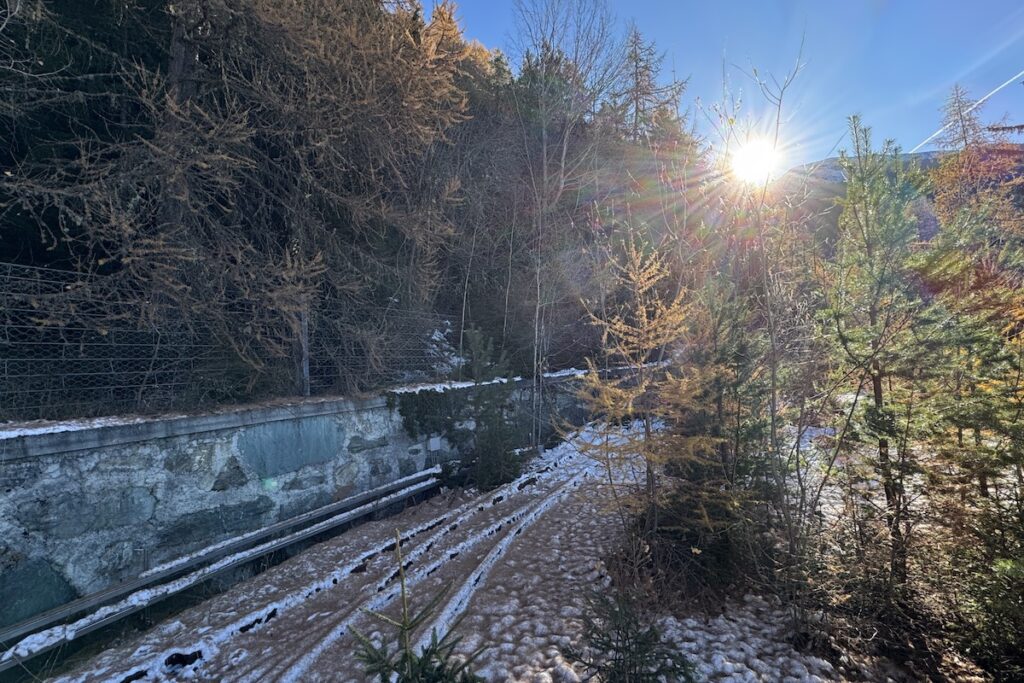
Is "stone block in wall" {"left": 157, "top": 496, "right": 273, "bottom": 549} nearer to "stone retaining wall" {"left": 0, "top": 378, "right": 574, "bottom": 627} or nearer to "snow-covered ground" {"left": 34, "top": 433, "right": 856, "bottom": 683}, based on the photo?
"stone retaining wall" {"left": 0, "top": 378, "right": 574, "bottom": 627}

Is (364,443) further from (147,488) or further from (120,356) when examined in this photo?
(120,356)

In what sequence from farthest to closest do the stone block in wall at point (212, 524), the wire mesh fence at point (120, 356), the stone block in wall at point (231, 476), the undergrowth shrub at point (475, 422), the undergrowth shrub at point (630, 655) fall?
the undergrowth shrub at point (475, 422)
the stone block in wall at point (231, 476)
the stone block in wall at point (212, 524)
the wire mesh fence at point (120, 356)
the undergrowth shrub at point (630, 655)

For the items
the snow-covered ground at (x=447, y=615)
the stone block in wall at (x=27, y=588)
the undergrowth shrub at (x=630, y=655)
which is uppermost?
the stone block in wall at (x=27, y=588)

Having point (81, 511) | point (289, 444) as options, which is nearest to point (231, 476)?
point (289, 444)

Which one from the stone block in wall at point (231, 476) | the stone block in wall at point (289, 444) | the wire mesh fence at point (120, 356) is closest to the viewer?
the wire mesh fence at point (120, 356)

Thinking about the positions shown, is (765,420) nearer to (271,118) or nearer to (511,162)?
(271,118)

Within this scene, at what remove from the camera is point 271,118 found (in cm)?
536

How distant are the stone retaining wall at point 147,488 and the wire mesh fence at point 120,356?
45 cm

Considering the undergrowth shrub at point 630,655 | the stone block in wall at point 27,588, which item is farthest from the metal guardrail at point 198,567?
the undergrowth shrub at point 630,655

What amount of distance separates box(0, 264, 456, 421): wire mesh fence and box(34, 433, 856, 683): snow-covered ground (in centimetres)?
187

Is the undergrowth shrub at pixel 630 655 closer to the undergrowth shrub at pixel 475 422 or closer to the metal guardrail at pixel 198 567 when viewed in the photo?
the metal guardrail at pixel 198 567

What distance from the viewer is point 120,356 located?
427cm

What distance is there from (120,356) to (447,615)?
12.1 ft

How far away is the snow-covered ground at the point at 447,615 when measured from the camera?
3051mm
